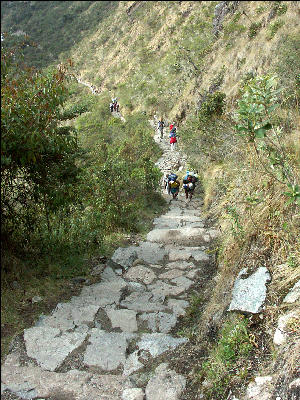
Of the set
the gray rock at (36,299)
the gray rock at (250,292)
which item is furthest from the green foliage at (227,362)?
the gray rock at (36,299)

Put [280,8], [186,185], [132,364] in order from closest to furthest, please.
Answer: [132,364], [186,185], [280,8]

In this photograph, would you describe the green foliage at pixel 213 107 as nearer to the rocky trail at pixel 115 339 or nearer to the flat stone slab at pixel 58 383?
the rocky trail at pixel 115 339

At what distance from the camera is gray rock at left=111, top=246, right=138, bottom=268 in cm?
630

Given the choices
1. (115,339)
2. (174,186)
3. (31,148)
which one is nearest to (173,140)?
(174,186)

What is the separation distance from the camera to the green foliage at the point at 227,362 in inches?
122

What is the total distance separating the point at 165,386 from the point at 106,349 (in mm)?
794

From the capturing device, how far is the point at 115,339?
4035mm

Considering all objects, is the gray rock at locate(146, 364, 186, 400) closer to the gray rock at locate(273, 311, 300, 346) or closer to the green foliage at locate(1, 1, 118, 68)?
the gray rock at locate(273, 311, 300, 346)

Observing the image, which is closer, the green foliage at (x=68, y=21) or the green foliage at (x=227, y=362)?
the green foliage at (x=227, y=362)

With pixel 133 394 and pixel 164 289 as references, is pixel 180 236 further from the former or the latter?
pixel 133 394

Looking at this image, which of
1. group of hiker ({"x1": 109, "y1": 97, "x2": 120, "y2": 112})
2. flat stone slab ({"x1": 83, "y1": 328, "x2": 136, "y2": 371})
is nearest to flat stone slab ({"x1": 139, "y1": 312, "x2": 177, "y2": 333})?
flat stone slab ({"x1": 83, "y1": 328, "x2": 136, "y2": 371})

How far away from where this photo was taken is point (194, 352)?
379cm

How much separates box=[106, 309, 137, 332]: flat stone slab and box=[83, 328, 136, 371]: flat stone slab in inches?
8.9

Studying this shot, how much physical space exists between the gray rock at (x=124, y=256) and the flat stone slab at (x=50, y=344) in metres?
2.11
